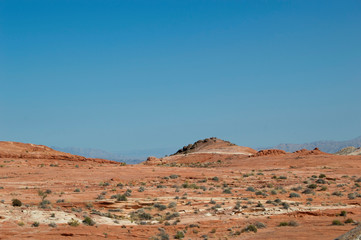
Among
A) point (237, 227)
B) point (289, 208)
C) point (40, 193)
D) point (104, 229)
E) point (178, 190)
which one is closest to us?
point (104, 229)

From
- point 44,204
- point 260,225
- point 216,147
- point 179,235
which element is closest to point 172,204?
point 260,225

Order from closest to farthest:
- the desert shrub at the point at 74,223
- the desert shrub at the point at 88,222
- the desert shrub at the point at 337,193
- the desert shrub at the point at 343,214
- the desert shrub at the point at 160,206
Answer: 1. the desert shrub at the point at 74,223
2. the desert shrub at the point at 88,222
3. the desert shrub at the point at 343,214
4. the desert shrub at the point at 160,206
5. the desert shrub at the point at 337,193

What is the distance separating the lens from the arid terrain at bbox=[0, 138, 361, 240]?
18469 mm

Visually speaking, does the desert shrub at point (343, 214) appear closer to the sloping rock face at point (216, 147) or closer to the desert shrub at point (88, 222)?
the desert shrub at point (88, 222)

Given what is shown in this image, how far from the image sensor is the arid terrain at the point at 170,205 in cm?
1847

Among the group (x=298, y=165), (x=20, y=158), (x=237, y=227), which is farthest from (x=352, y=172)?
(x=20, y=158)

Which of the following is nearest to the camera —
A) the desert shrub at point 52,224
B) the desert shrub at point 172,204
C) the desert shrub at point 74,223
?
the desert shrub at point 52,224

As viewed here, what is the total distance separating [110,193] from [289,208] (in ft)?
36.5

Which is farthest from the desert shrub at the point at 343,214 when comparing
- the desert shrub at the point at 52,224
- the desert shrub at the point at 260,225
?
the desert shrub at the point at 52,224

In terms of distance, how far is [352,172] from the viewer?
4659 cm

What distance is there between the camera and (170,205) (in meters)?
24.6

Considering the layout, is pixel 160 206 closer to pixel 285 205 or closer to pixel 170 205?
pixel 170 205

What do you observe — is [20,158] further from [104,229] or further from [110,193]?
[104,229]

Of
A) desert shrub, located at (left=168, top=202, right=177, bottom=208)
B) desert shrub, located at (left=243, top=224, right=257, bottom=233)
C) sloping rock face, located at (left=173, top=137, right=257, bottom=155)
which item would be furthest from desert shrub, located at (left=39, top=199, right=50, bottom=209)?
sloping rock face, located at (left=173, top=137, right=257, bottom=155)
